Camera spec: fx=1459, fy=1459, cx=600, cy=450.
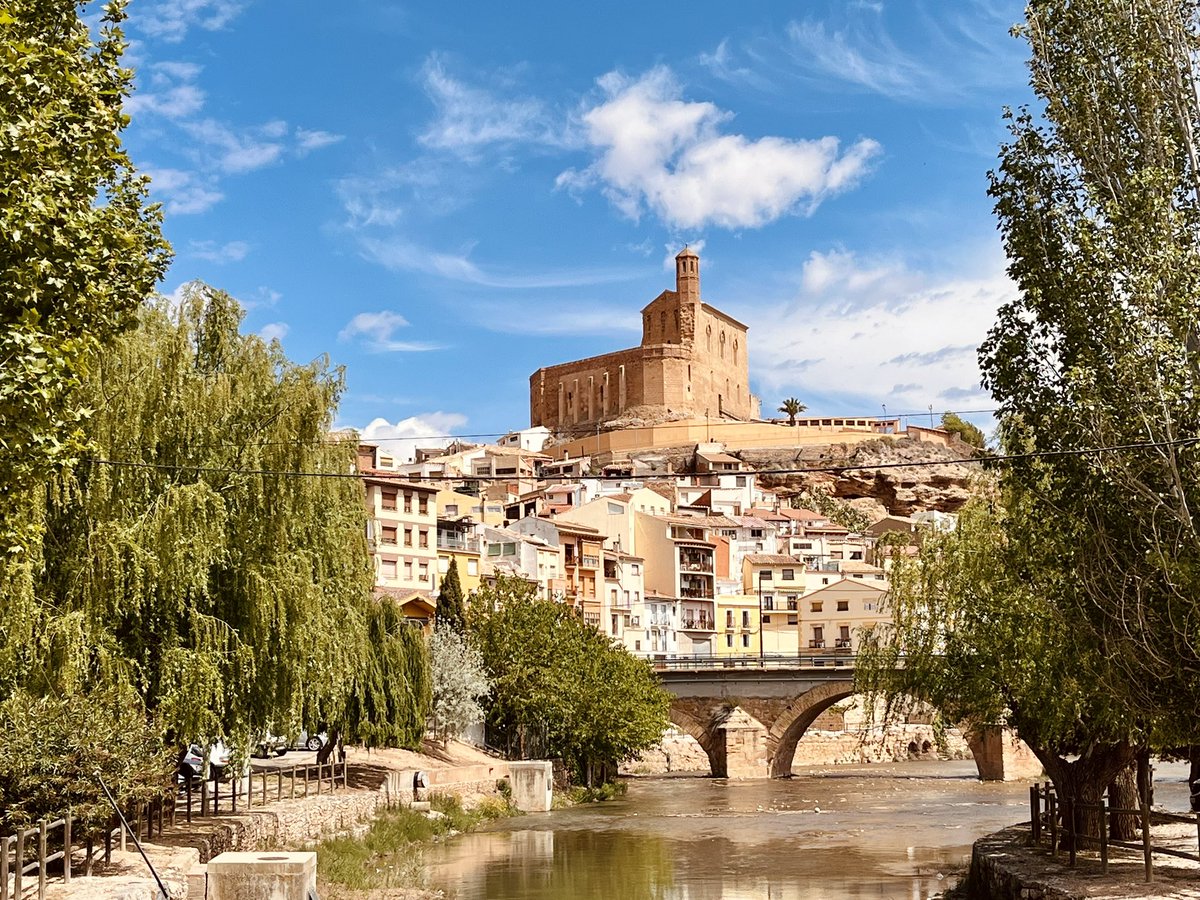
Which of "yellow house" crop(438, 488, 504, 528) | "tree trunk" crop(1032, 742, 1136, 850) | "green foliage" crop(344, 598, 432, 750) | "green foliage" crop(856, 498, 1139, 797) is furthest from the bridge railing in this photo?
"tree trunk" crop(1032, 742, 1136, 850)

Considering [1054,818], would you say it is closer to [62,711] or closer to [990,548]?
[990,548]

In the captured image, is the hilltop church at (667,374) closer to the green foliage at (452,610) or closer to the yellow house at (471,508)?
the yellow house at (471,508)

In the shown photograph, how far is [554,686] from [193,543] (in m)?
26.7

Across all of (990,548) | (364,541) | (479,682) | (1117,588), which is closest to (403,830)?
(364,541)

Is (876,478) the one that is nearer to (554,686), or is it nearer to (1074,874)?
(554,686)

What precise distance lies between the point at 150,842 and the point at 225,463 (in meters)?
5.25

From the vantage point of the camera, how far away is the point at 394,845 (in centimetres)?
2995

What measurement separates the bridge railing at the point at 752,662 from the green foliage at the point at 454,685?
18342 millimetres

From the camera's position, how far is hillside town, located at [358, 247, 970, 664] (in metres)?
67.2

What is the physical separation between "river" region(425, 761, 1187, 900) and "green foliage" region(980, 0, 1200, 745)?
9.78 metres

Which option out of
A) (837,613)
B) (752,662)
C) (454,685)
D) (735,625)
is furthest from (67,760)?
(735,625)

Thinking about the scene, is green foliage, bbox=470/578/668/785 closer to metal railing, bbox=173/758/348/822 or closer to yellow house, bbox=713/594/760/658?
metal railing, bbox=173/758/348/822

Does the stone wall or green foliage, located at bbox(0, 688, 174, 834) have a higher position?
green foliage, located at bbox(0, 688, 174, 834)

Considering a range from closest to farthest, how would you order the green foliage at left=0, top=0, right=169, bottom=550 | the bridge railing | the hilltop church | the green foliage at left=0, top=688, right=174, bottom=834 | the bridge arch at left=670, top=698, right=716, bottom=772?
the green foliage at left=0, top=0, right=169, bottom=550, the green foliage at left=0, top=688, right=174, bottom=834, the bridge arch at left=670, top=698, right=716, bottom=772, the bridge railing, the hilltop church
